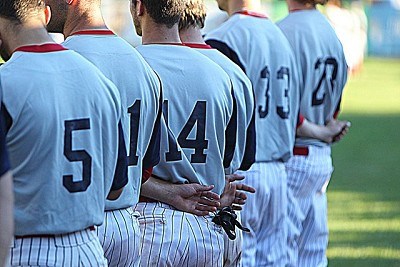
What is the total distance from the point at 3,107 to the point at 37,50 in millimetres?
314

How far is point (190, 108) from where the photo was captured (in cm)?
568

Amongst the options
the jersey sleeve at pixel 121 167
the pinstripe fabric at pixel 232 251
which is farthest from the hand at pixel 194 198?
the jersey sleeve at pixel 121 167

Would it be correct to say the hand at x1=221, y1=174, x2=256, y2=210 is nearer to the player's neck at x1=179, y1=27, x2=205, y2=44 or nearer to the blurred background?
the player's neck at x1=179, y1=27, x2=205, y2=44

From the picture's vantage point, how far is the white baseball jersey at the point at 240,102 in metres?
6.04

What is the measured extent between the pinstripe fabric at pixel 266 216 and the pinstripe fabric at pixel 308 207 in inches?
16.4

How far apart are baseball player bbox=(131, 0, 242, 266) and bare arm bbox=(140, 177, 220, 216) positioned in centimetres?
2

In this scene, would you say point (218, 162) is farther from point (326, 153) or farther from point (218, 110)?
point (326, 153)

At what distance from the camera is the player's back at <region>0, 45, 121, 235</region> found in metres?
4.16

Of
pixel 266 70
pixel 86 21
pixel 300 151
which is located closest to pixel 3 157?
pixel 86 21

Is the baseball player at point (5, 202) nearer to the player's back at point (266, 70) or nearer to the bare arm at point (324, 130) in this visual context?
the player's back at point (266, 70)

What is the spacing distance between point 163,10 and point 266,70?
73.6 inches

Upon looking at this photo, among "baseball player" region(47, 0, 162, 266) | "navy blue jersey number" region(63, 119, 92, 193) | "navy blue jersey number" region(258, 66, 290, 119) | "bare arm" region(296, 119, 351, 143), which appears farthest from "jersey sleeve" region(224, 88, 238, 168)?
"bare arm" region(296, 119, 351, 143)

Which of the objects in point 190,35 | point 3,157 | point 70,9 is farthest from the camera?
point 190,35

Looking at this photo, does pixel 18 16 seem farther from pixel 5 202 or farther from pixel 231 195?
→ pixel 231 195
